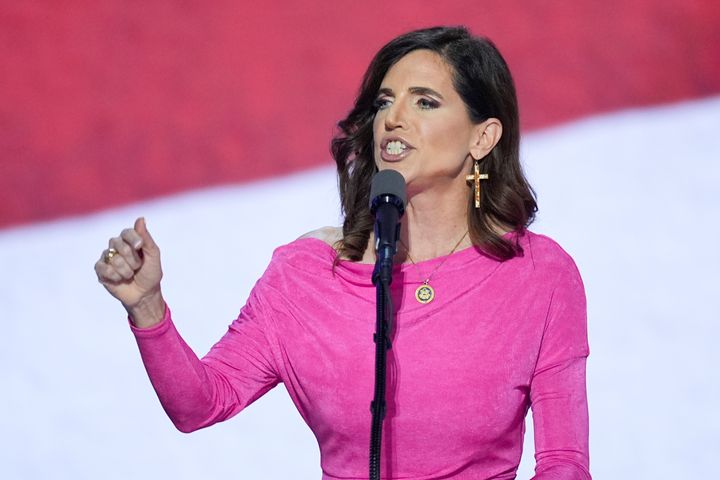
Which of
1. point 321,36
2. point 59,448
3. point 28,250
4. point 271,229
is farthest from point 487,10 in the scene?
point 59,448

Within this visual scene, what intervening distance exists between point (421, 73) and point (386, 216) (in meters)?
0.58

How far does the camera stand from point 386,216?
172cm

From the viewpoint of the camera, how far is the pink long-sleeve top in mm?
2117

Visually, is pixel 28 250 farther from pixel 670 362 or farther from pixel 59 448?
pixel 670 362

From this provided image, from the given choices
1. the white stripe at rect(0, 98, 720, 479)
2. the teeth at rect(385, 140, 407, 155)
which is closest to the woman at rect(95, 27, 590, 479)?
the teeth at rect(385, 140, 407, 155)

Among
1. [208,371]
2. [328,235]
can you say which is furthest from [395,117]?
[208,371]

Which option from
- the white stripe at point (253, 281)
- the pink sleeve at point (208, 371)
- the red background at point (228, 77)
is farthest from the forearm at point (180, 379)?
the red background at point (228, 77)

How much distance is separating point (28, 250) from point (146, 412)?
0.56 meters

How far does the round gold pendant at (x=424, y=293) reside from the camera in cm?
222

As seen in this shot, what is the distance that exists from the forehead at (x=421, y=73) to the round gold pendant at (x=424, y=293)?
0.34 meters

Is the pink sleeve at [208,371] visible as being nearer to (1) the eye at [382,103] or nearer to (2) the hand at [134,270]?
(2) the hand at [134,270]

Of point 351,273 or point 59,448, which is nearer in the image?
point 351,273

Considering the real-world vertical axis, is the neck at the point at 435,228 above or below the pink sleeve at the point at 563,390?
above

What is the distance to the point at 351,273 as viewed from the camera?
225 cm
